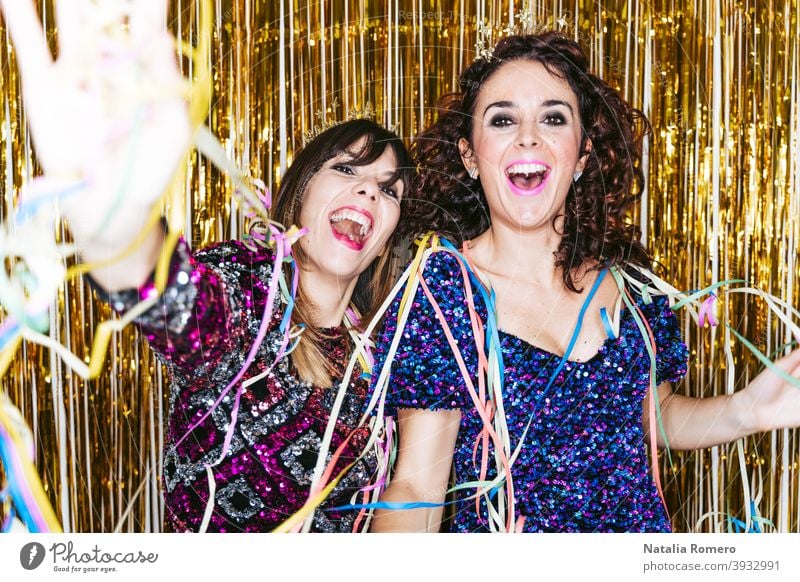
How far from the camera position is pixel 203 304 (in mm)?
647

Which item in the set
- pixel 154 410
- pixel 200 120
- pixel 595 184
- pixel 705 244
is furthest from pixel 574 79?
pixel 154 410

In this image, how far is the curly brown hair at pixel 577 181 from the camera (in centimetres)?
82

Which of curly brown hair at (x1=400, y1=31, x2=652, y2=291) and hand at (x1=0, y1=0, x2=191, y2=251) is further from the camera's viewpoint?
curly brown hair at (x1=400, y1=31, x2=652, y2=291)

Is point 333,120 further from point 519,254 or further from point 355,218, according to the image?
point 519,254

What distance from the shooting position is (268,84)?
0.86m

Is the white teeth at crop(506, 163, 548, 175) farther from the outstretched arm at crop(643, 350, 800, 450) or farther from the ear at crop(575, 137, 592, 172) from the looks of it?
the outstretched arm at crop(643, 350, 800, 450)

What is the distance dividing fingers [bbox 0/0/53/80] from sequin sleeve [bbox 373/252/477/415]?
40 centimetres

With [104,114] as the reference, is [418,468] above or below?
below

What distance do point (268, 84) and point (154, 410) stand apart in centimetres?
37

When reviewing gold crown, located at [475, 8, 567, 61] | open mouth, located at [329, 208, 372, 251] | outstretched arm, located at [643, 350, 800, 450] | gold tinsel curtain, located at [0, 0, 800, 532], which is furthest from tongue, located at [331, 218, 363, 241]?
outstretched arm, located at [643, 350, 800, 450]

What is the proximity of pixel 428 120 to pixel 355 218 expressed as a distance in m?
0.15

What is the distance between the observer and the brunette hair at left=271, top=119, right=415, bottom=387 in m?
0.81

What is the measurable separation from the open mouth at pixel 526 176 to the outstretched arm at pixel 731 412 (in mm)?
273
